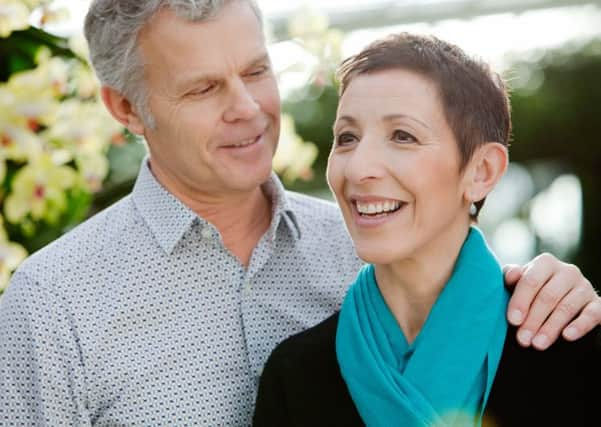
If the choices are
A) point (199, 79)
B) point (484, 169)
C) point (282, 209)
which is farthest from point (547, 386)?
point (199, 79)

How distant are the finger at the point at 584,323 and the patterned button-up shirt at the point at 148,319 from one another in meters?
0.74

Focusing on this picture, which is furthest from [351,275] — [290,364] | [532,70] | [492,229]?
[492,229]

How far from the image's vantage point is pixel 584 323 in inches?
78.7

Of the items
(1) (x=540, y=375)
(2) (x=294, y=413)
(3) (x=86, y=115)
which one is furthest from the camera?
(3) (x=86, y=115)

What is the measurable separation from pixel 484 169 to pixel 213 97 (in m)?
0.76

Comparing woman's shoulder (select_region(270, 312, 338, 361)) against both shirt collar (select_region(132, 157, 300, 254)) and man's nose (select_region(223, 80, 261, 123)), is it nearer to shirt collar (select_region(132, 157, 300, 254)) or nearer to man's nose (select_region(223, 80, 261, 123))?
shirt collar (select_region(132, 157, 300, 254))

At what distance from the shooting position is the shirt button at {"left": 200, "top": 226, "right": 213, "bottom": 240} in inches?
99.2

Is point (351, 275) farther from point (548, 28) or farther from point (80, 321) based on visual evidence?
point (548, 28)

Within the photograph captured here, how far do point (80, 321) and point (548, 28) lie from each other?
13.2ft

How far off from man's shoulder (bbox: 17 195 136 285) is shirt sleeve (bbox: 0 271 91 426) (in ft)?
0.24

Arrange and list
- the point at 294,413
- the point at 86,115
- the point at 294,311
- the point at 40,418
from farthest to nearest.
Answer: the point at 86,115, the point at 294,311, the point at 40,418, the point at 294,413

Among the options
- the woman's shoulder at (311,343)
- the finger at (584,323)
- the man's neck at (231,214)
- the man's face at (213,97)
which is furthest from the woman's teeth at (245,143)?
the finger at (584,323)

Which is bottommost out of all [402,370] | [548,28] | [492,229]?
[492,229]

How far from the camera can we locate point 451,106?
205 centimetres
